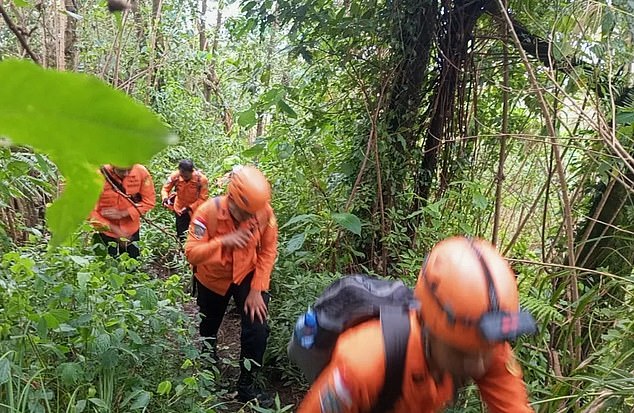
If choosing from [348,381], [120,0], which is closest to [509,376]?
[348,381]

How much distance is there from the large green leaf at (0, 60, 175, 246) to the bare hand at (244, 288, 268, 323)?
3522mm

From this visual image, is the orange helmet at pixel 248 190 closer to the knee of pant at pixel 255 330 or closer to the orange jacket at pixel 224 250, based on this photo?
the orange jacket at pixel 224 250

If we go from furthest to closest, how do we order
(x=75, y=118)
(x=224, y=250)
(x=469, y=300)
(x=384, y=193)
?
(x=384, y=193)
(x=224, y=250)
(x=469, y=300)
(x=75, y=118)

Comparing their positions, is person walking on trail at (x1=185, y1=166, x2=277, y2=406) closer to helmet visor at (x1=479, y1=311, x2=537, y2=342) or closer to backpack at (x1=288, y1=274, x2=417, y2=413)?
backpack at (x1=288, y1=274, x2=417, y2=413)

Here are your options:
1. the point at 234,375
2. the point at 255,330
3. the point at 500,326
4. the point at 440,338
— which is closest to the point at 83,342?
the point at 255,330

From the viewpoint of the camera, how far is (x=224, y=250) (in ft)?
11.8

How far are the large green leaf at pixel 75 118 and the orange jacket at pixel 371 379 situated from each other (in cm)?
145

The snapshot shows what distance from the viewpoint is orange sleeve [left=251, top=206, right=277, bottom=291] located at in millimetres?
3717

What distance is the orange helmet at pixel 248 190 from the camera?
10.9ft

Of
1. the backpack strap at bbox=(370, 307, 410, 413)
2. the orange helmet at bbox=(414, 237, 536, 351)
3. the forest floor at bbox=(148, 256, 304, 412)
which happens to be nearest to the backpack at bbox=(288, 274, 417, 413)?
the backpack strap at bbox=(370, 307, 410, 413)

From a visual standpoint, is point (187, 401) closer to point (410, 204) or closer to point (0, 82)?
point (410, 204)

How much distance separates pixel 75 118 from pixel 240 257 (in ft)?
11.3

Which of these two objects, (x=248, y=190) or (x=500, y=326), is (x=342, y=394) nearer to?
(x=500, y=326)

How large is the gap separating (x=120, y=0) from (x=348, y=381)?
1.27 m
